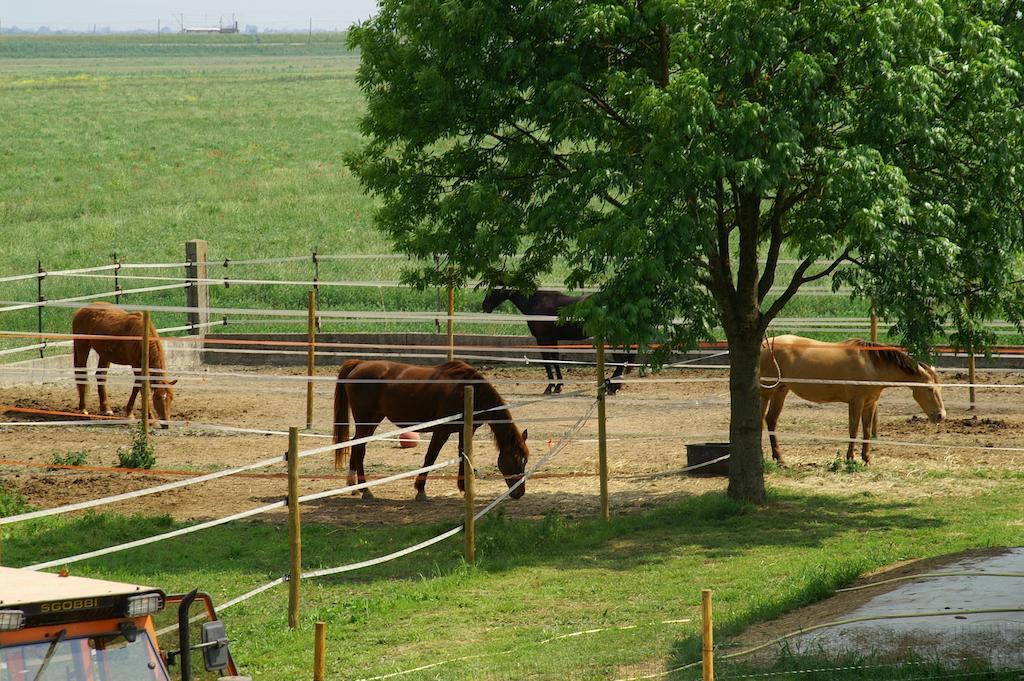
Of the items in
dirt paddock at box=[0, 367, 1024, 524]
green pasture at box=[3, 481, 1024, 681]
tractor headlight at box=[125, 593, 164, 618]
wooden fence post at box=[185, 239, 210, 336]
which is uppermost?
wooden fence post at box=[185, 239, 210, 336]

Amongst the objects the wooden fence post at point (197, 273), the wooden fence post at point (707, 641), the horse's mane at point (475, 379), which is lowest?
the wooden fence post at point (707, 641)

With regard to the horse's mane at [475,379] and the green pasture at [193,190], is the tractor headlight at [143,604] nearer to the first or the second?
the horse's mane at [475,379]

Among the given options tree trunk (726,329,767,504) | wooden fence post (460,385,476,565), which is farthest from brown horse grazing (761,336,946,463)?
wooden fence post (460,385,476,565)

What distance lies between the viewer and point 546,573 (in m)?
10.8

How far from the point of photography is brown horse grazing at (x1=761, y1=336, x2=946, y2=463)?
16.0m

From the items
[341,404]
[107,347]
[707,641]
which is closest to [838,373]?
[341,404]

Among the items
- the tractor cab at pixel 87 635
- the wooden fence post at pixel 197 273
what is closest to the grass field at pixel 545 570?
the tractor cab at pixel 87 635

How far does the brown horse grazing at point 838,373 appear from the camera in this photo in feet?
52.4

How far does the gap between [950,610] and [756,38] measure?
5373 mm

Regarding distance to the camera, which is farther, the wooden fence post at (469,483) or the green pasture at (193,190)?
the green pasture at (193,190)

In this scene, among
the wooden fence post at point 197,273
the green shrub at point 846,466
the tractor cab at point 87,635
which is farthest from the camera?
the wooden fence post at point 197,273

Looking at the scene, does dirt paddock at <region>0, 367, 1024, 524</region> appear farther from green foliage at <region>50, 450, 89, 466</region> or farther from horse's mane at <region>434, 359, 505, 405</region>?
horse's mane at <region>434, 359, 505, 405</region>

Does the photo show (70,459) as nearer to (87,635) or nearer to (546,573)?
(546,573)

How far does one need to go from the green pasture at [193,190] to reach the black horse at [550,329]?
220 cm
